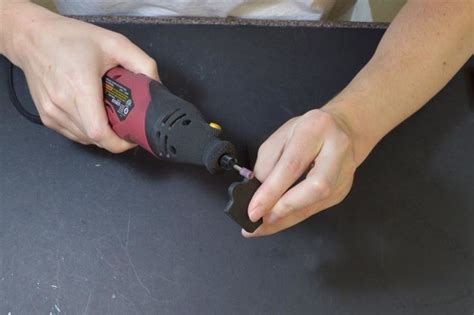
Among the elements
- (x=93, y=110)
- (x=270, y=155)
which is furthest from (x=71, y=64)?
(x=270, y=155)

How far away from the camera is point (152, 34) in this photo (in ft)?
2.37

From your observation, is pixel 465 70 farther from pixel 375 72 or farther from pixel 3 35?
pixel 3 35

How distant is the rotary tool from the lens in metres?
0.48

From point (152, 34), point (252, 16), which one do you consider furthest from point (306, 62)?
point (152, 34)

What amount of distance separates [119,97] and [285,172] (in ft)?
0.69

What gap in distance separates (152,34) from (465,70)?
467 millimetres

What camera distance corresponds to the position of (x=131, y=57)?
0.57m

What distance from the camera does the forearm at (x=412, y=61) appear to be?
576 millimetres

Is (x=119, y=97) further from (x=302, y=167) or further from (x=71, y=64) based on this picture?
(x=302, y=167)

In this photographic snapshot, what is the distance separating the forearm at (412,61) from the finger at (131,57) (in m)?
0.22

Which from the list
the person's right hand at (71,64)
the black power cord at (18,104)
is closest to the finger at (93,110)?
the person's right hand at (71,64)

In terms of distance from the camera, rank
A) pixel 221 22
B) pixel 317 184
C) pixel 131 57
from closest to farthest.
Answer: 1. pixel 317 184
2. pixel 131 57
3. pixel 221 22

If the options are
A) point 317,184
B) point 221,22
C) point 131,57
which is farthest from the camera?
point 221,22

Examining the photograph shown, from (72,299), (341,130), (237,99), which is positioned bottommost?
Result: (72,299)
